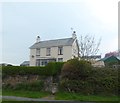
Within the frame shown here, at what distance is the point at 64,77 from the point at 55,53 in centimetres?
2935

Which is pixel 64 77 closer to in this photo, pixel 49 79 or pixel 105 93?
pixel 49 79

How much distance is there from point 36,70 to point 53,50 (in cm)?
2804

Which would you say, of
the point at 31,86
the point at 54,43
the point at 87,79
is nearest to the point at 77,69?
the point at 87,79

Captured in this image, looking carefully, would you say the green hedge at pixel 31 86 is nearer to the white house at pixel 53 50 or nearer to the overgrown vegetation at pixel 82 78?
the overgrown vegetation at pixel 82 78

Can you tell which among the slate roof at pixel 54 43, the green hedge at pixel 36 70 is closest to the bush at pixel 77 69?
the green hedge at pixel 36 70

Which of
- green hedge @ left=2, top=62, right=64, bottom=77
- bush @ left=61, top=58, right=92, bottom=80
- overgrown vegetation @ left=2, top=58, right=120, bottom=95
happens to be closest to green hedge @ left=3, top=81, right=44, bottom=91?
overgrown vegetation @ left=2, top=58, right=120, bottom=95

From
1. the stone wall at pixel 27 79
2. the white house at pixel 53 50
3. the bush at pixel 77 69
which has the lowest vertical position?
the stone wall at pixel 27 79

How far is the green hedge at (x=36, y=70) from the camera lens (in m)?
26.3

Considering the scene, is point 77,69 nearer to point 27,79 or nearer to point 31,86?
point 31,86

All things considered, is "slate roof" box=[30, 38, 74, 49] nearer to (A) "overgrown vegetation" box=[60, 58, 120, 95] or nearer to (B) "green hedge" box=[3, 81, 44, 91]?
(B) "green hedge" box=[3, 81, 44, 91]

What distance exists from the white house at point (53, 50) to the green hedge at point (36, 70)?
2396cm

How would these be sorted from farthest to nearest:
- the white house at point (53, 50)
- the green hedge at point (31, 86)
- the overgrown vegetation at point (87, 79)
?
the white house at point (53, 50) < the green hedge at point (31, 86) < the overgrown vegetation at point (87, 79)

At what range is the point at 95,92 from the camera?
2375cm

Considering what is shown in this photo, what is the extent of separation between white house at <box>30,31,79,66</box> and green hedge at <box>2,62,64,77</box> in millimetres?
23962
